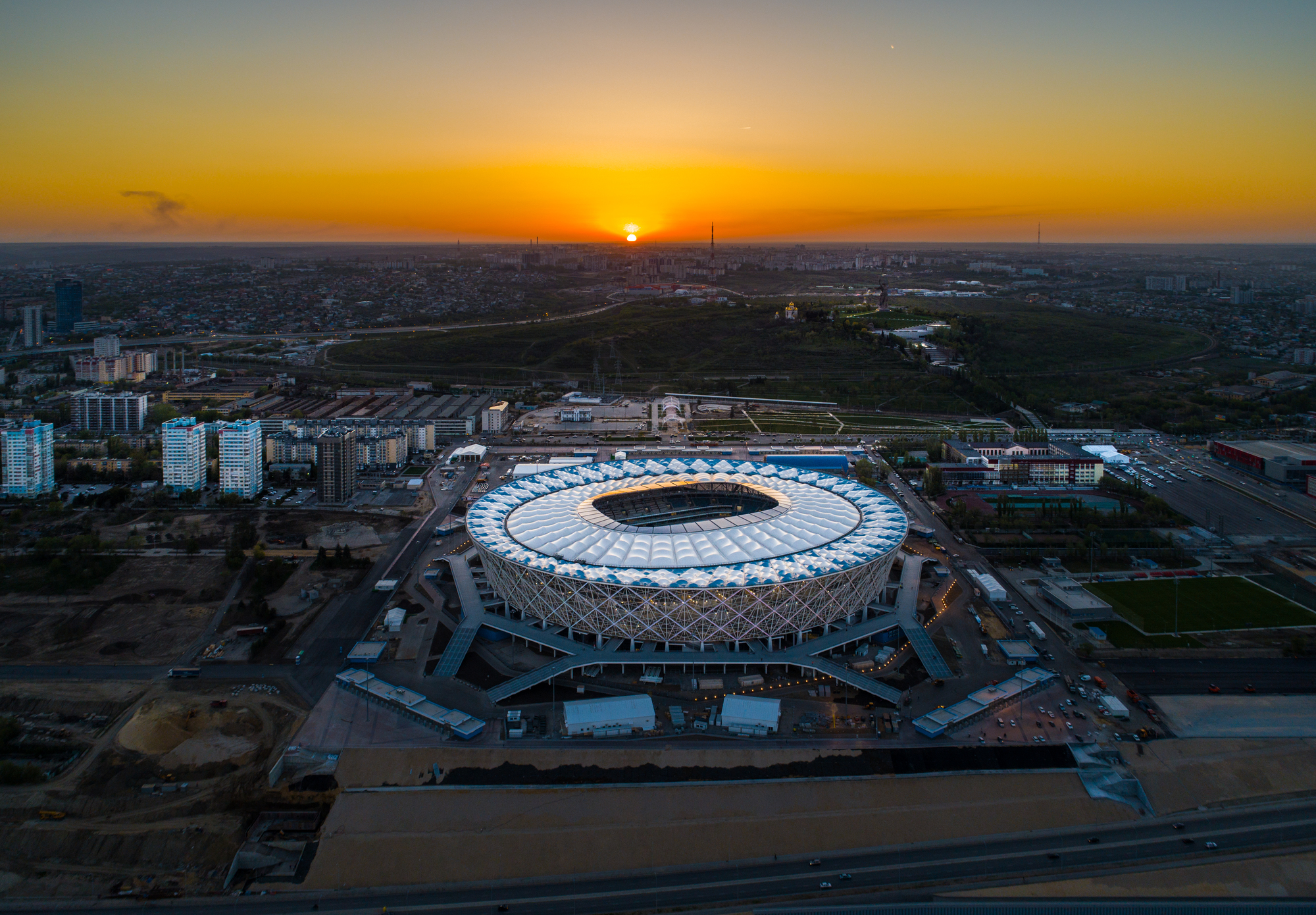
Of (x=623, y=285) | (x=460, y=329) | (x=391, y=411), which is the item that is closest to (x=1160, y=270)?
(x=623, y=285)

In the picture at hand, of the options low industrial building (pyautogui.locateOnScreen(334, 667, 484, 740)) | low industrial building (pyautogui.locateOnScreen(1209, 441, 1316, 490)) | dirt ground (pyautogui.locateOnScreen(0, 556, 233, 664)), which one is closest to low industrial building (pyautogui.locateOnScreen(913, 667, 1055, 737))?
low industrial building (pyautogui.locateOnScreen(334, 667, 484, 740))

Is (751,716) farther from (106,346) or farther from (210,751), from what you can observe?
(106,346)

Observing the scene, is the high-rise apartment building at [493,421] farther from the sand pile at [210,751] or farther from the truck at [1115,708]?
the truck at [1115,708]

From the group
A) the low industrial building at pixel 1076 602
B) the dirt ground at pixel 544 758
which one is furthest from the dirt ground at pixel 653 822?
the low industrial building at pixel 1076 602

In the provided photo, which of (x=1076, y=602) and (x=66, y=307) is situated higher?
(x=66, y=307)

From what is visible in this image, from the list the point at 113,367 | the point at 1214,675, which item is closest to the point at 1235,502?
the point at 1214,675
